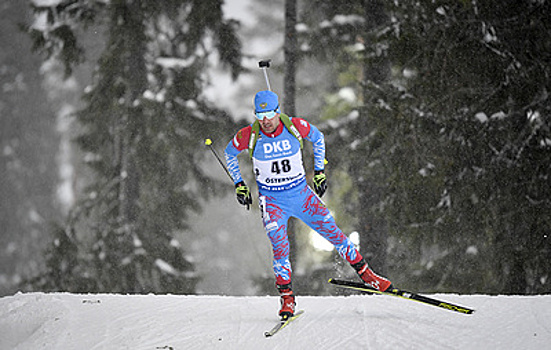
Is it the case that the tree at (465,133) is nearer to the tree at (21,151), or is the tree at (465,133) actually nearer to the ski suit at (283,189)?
the ski suit at (283,189)

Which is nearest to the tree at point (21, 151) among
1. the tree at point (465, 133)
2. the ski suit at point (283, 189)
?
the tree at point (465, 133)

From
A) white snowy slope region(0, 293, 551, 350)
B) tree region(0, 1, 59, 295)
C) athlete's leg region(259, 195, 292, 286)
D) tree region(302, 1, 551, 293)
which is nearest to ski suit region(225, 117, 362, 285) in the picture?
athlete's leg region(259, 195, 292, 286)

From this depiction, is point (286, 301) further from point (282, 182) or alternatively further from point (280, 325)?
point (282, 182)

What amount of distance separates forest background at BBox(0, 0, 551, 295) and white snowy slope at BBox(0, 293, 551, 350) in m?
3.57

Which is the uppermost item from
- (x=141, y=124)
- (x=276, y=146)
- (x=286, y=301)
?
(x=141, y=124)

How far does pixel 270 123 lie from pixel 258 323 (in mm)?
1747

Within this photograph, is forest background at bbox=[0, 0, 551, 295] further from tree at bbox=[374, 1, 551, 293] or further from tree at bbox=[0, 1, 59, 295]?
tree at bbox=[0, 1, 59, 295]

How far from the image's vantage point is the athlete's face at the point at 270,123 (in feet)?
14.8

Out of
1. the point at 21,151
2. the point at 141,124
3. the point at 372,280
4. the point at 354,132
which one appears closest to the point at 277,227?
the point at 372,280

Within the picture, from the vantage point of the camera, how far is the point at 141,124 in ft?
32.9

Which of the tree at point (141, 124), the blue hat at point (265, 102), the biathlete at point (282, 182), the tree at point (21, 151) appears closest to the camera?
the blue hat at point (265, 102)

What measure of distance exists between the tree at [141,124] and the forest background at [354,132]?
3 centimetres

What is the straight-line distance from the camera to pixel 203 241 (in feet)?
65.3

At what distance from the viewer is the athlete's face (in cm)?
452
